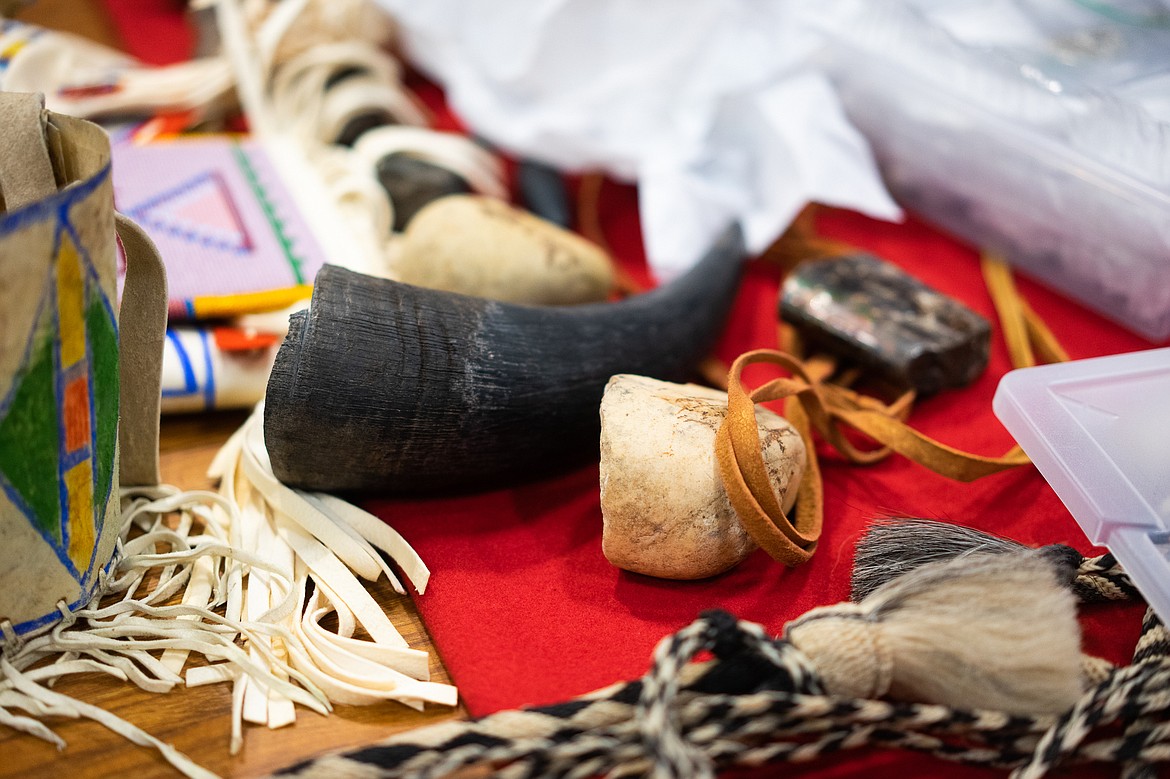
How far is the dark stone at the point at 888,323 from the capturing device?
3.38ft

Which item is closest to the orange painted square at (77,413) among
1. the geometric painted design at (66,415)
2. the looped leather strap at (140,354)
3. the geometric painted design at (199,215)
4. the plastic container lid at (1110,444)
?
the geometric painted design at (66,415)

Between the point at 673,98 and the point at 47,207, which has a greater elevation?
the point at 47,207

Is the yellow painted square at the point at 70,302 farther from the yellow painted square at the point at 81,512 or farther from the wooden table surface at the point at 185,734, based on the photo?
the wooden table surface at the point at 185,734

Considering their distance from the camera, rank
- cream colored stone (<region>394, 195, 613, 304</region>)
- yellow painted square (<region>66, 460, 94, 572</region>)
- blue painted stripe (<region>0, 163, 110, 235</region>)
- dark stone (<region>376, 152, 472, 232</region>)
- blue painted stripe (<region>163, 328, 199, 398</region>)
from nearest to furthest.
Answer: blue painted stripe (<region>0, 163, 110, 235</region>) < yellow painted square (<region>66, 460, 94, 572</region>) < blue painted stripe (<region>163, 328, 199, 398</region>) < cream colored stone (<region>394, 195, 613, 304</region>) < dark stone (<region>376, 152, 472, 232</region>)

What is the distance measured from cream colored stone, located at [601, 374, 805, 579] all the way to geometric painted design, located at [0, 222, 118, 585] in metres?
0.39

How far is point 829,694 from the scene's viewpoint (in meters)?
0.65

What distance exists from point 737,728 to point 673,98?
112 centimetres

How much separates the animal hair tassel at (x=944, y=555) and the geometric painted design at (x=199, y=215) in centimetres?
80

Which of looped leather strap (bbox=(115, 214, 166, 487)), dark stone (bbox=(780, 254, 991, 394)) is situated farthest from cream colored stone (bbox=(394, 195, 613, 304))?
looped leather strap (bbox=(115, 214, 166, 487))

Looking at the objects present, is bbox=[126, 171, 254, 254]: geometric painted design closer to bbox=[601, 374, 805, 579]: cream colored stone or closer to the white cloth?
the white cloth

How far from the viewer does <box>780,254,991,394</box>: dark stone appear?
103cm

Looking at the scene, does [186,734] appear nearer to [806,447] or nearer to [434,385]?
[434,385]

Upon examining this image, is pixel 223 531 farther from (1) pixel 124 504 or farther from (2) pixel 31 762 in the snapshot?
(2) pixel 31 762

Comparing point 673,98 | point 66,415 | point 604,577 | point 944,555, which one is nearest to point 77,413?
point 66,415
